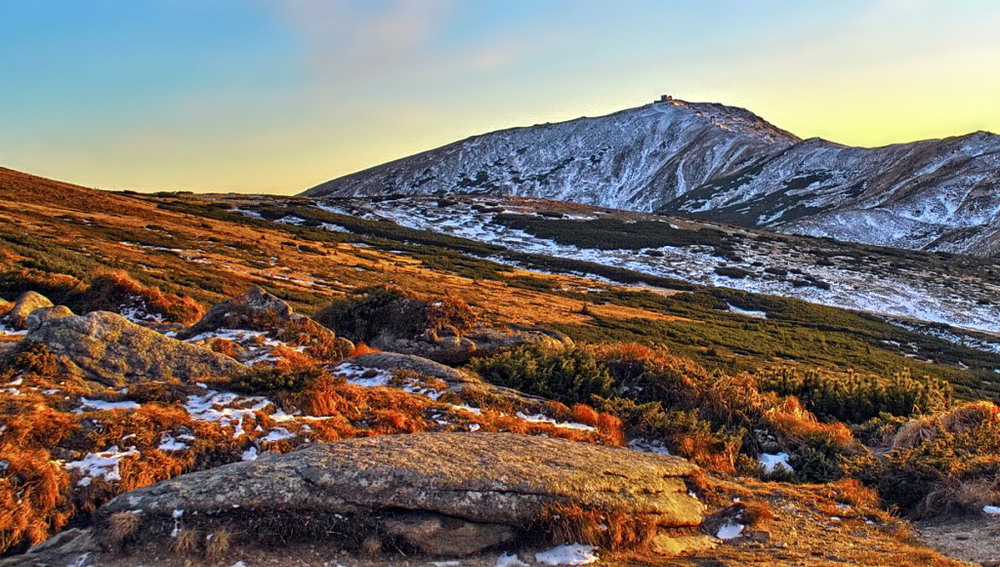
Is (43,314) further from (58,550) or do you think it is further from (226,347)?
(58,550)

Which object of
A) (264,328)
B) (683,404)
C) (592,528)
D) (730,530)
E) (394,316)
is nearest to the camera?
(592,528)

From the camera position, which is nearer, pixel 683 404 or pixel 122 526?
pixel 122 526

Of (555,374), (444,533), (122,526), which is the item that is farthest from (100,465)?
(555,374)

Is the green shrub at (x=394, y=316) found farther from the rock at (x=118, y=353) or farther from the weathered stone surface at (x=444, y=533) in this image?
the weathered stone surface at (x=444, y=533)

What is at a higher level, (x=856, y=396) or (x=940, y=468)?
(x=940, y=468)

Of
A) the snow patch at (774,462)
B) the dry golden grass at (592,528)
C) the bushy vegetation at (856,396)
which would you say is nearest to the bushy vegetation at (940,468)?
the snow patch at (774,462)

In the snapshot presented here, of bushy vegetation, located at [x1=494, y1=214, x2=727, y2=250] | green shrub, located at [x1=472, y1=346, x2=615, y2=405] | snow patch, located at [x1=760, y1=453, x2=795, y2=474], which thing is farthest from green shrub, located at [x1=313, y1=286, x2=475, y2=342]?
bushy vegetation, located at [x1=494, y1=214, x2=727, y2=250]

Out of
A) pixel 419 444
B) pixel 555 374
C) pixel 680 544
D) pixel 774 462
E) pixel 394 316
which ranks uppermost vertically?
pixel 394 316
